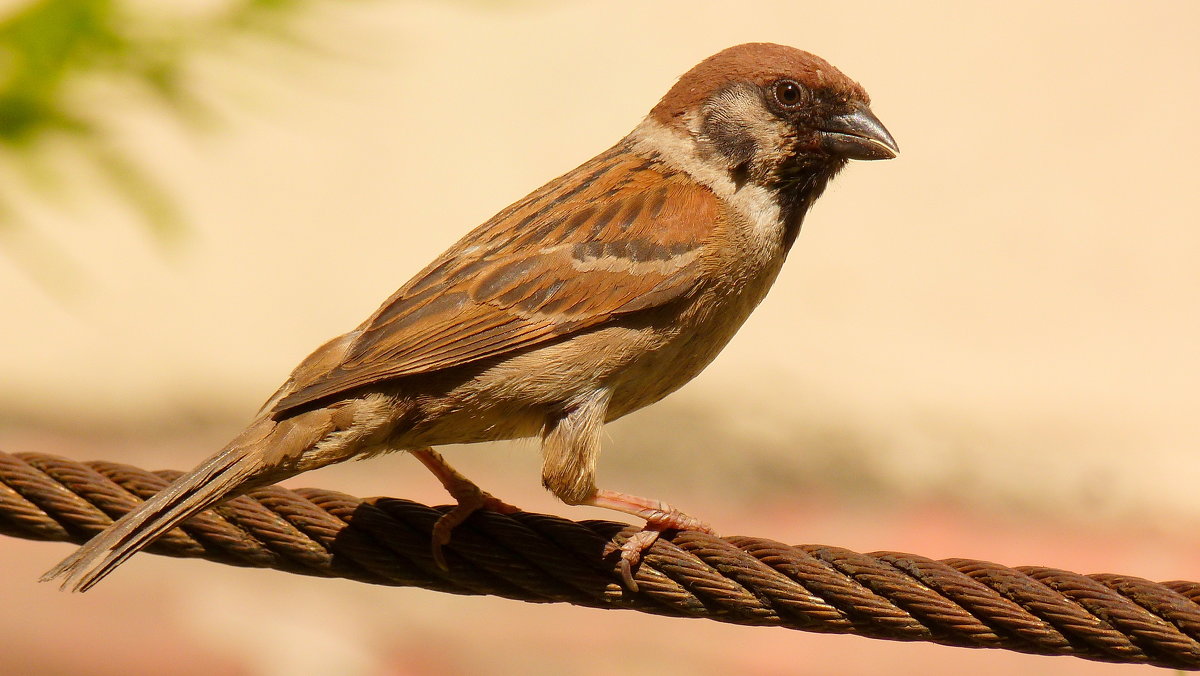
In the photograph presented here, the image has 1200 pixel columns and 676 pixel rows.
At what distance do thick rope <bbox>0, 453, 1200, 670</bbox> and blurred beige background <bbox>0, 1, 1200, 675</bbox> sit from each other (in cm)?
440

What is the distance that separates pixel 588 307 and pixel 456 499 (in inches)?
28.4

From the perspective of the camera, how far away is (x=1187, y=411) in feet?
30.3

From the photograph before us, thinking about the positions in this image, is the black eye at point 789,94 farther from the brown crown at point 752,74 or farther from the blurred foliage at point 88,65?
the blurred foliage at point 88,65

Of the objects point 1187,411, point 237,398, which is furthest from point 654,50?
point 1187,411

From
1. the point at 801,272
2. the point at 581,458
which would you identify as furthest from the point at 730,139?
the point at 801,272

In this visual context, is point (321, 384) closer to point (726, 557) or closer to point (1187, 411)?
point (726, 557)

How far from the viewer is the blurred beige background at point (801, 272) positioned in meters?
8.76

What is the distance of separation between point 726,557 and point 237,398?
6.35 metres

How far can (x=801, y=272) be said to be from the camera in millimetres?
9773

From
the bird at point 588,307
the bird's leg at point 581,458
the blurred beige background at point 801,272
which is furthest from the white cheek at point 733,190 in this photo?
the blurred beige background at point 801,272

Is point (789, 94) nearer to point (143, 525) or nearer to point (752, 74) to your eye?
point (752, 74)

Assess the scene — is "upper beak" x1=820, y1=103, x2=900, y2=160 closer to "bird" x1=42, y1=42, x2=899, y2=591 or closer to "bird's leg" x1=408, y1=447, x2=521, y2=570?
"bird" x1=42, y1=42, x2=899, y2=591

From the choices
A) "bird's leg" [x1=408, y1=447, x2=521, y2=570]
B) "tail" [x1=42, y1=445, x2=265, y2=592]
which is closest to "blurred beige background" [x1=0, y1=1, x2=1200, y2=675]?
"bird's leg" [x1=408, y1=447, x2=521, y2=570]

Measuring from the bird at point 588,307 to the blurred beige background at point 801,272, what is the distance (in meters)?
3.89
